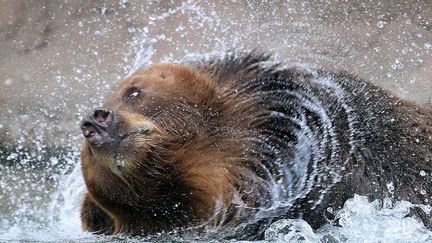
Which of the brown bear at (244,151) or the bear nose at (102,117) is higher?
the bear nose at (102,117)

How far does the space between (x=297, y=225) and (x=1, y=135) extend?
11.3ft

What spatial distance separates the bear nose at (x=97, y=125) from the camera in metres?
3.59

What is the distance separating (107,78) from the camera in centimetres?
671

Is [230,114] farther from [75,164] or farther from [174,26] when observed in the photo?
[174,26]

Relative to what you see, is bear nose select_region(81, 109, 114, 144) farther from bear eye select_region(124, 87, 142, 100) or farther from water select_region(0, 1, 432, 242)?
water select_region(0, 1, 432, 242)

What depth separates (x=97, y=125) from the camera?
142 inches

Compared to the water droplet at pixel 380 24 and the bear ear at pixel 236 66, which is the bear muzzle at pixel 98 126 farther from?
the water droplet at pixel 380 24

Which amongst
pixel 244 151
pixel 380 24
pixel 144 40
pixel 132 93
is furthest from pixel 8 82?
pixel 244 151

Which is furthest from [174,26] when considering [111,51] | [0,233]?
[0,233]

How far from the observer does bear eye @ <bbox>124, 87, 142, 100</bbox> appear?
Result: 161 inches

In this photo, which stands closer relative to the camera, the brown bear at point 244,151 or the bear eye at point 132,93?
the brown bear at point 244,151

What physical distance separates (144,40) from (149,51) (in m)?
0.26

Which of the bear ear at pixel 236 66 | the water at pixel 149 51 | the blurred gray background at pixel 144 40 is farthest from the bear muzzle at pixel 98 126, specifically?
the blurred gray background at pixel 144 40

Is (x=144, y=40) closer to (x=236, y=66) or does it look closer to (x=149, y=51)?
(x=149, y=51)
